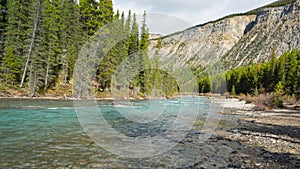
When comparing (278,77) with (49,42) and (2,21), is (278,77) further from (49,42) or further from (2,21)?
(2,21)

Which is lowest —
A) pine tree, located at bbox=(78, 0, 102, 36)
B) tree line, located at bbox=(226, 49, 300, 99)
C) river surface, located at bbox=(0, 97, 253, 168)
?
river surface, located at bbox=(0, 97, 253, 168)

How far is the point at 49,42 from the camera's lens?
3944 cm

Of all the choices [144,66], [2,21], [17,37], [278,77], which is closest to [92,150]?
[17,37]

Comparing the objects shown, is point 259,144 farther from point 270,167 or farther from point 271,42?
point 271,42

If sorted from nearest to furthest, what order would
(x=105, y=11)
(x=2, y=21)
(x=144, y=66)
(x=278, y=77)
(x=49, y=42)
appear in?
(x=2, y=21)
(x=49, y=42)
(x=105, y=11)
(x=144, y=66)
(x=278, y=77)

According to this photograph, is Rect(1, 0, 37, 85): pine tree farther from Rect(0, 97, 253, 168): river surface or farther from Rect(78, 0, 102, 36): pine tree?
Rect(0, 97, 253, 168): river surface

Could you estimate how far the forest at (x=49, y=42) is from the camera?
113ft

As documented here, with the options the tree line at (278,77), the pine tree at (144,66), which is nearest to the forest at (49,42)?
the pine tree at (144,66)

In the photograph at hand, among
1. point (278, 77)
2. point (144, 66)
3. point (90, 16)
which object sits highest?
point (90, 16)

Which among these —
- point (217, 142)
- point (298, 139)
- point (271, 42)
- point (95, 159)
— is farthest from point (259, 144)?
point (271, 42)

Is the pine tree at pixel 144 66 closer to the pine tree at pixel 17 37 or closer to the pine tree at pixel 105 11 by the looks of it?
the pine tree at pixel 105 11

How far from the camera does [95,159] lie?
8.49 meters

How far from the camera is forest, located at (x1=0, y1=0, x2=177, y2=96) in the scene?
3438 cm

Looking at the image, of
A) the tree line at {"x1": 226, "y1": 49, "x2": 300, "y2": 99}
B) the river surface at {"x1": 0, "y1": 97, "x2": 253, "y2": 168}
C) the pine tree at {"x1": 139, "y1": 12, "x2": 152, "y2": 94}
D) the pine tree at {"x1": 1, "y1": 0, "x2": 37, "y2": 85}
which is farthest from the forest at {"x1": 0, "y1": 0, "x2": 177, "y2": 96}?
the tree line at {"x1": 226, "y1": 49, "x2": 300, "y2": 99}
